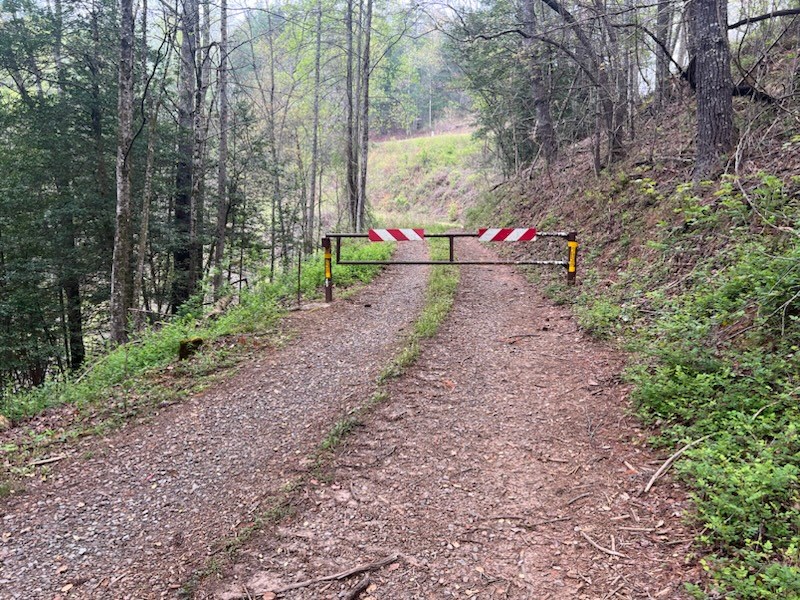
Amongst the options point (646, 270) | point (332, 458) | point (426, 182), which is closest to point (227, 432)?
point (332, 458)

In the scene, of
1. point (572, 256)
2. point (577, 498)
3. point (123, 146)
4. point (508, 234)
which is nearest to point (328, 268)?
point (508, 234)

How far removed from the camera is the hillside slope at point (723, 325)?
2504mm

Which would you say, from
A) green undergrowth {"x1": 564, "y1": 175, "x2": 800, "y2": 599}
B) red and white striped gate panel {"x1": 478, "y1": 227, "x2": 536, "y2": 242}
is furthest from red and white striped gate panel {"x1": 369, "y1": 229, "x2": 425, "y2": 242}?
green undergrowth {"x1": 564, "y1": 175, "x2": 800, "y2": 599}

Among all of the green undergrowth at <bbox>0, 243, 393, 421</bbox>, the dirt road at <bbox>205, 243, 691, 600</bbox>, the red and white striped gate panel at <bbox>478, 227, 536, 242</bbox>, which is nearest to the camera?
the dirt road at <bbox>205, 243, 691, 600</bbox>

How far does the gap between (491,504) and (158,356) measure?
17.4 ft

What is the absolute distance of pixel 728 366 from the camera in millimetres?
3762

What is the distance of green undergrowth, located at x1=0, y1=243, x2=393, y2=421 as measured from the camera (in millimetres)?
5793

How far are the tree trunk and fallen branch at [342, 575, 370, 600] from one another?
Result: 7.05m

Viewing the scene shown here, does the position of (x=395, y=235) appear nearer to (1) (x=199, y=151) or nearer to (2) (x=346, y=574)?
(2) (x=346, y=574)

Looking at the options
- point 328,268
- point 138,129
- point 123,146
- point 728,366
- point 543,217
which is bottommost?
point 728,366

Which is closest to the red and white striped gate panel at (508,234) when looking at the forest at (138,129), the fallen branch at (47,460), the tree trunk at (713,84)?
the tree trunk at (713,84)

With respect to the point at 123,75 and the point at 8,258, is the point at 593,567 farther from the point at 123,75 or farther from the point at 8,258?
the point at 8,258

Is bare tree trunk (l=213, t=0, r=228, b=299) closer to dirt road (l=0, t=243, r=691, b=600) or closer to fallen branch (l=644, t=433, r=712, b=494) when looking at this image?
dirt road (l=0, t=243, r=691, b=600)

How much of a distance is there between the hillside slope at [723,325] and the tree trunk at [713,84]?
12.7 inches
